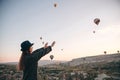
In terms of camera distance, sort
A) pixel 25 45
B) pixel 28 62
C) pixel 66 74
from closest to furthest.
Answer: pixel 28 62
pixel 25 45
pixel 66 74

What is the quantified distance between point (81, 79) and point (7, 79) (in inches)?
201

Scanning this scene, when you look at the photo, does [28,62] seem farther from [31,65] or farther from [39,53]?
[39,53]

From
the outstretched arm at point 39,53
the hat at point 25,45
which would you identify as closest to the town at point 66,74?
the outstretched arm at point 39,53

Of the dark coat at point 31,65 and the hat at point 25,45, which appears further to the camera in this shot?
the hat at point 25,45

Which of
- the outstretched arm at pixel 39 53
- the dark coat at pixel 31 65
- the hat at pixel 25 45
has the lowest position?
the dark coat at pixel 31 65

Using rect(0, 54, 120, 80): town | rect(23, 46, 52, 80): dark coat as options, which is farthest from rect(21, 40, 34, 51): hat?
rect(0, 54, 120, 80): town

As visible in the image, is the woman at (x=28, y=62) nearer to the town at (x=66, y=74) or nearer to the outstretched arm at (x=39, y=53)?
the outstretched arm at (x=39, y=53)

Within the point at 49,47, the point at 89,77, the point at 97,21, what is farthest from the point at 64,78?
the point at 49,47

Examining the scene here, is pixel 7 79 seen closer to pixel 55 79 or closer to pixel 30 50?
pixel 55 79

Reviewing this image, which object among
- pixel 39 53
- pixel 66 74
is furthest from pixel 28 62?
pixel 66 74

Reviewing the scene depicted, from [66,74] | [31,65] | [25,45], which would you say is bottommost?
[31,65]

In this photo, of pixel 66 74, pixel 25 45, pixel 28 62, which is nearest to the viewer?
pixel 28 62

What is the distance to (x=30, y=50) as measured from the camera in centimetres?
630

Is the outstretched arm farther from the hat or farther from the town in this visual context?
the town
